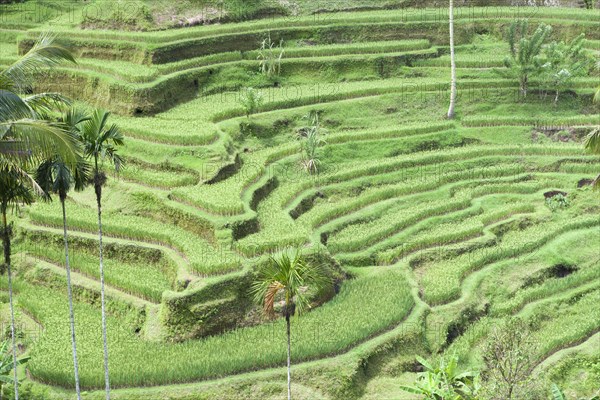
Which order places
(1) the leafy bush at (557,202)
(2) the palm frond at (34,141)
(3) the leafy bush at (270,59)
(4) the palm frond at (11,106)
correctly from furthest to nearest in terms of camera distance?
(3) the leafy bush at (270,59) < (1) the leafy bush at (557,202) < (4) the palm frond at (11,106) < (2) the palm frond at (34,141)

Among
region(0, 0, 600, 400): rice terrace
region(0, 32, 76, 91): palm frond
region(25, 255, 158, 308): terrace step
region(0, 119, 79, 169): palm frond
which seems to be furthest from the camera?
region(25, 255, 158, 308): terrace step

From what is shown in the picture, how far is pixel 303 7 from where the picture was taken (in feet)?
190

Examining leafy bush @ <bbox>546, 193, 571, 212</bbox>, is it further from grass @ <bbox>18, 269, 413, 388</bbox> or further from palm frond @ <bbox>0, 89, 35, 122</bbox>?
palm frond @ <bbox>0, 89, 35, 122</bbox>

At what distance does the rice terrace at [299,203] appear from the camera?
2741cm

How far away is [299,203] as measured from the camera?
125ft

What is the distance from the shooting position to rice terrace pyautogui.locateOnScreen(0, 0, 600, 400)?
27406mm

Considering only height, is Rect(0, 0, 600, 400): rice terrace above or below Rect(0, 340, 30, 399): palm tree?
above

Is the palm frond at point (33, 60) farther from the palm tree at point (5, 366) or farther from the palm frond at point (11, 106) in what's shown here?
the palm tree at point (5, 366)

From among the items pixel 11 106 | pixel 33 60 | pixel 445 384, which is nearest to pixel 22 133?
pixel 11 106

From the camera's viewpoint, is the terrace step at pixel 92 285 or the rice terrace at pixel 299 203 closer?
the rice terrace at pixel 299 203

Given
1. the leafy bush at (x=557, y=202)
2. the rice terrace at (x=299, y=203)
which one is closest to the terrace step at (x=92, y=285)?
the rice terrace at (x=299, y=203)

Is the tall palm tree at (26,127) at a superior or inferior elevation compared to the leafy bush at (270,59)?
inferior

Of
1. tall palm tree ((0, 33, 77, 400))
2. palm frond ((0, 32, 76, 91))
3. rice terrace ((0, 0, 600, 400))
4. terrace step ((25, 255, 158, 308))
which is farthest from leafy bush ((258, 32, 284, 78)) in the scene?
tall palm tree ((0, 33, 77, 400))

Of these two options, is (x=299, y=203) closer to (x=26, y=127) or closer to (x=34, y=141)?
(x=34, y=141)
